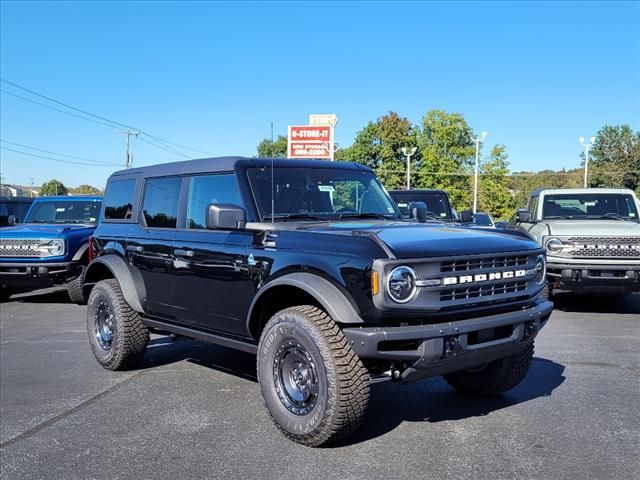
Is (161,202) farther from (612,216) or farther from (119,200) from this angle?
(612,216)

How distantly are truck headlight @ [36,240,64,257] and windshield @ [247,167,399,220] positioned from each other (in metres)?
6.65

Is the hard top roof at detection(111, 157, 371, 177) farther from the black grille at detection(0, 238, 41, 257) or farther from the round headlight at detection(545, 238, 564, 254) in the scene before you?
the black grille at detection(0, 238, 41, 257)

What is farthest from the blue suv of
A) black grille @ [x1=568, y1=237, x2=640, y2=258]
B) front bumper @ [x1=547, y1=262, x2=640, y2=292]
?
black grille @ [x1=568, y1=237, x2=640, y2=258]

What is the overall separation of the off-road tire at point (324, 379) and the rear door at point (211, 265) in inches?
21.4

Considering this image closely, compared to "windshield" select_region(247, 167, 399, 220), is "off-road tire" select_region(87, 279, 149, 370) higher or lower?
lower

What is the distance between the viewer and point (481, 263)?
4.00m

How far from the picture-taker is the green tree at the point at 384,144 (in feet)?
207

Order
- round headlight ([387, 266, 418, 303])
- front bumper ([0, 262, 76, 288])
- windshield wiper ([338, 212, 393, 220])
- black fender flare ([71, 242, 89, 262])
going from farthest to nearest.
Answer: black fender flare ([71, 242, 89, 262]) < front bumper ([0, 262, 76, 288]) < windshield wiper ([338, 212, 393, 220]) < round headlight ([387, 266, 418, 303])

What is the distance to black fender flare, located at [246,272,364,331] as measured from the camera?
12.2ft

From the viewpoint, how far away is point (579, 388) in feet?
17.5

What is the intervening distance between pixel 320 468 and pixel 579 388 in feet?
9.14

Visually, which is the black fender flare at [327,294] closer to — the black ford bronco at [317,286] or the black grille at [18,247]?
the black ford bronco at [317,286]

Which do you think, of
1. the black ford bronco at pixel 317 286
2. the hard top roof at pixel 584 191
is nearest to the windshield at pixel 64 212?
the black ford bronco at pixel 317 286

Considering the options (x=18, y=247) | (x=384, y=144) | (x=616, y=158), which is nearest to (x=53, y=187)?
(x=384, y=144)
